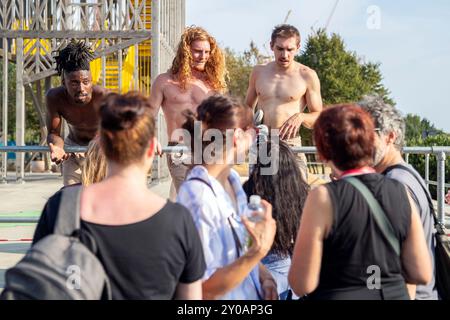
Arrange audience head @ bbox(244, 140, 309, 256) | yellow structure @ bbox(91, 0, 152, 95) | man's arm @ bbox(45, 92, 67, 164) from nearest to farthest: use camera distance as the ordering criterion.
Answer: audience head @ bbox(244, 140, 309, 256) → man's arm @ bbox(45, 92, 67, 164) → yellow structure @ bbox(91, 0, 152, 95)

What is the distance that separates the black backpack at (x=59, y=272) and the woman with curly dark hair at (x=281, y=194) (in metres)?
1.36

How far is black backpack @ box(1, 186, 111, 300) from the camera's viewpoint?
194 cm

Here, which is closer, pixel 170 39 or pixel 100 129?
Result: pixel 100 129

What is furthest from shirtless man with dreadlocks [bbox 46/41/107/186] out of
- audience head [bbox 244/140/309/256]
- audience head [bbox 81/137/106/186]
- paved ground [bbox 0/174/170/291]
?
audience head [bbox 244/140/309/256]

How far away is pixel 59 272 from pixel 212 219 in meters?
0.76

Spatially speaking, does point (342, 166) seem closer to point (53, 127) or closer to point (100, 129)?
point (100, 129)

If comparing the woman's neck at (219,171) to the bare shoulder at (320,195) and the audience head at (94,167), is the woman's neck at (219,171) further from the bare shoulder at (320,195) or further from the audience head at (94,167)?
the audience head at (94,167)

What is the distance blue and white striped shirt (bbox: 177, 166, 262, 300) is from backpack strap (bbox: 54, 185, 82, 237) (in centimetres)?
54

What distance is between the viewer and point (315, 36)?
132ft

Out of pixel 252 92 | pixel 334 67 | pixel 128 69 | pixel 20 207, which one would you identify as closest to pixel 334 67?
pixel 334 67

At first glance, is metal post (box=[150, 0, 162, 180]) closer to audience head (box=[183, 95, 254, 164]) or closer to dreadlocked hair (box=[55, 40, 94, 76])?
dreadlocked hair (box=[55, 40, 94, 76])
